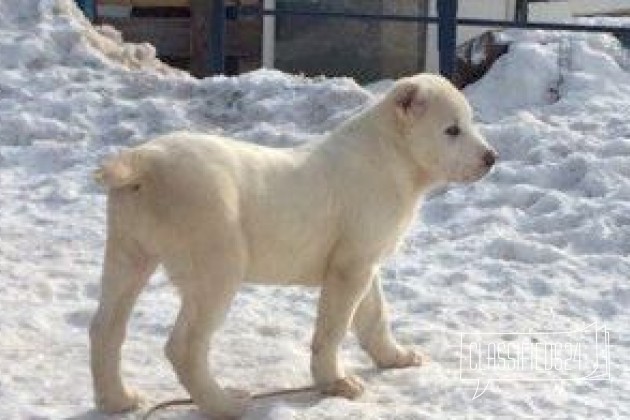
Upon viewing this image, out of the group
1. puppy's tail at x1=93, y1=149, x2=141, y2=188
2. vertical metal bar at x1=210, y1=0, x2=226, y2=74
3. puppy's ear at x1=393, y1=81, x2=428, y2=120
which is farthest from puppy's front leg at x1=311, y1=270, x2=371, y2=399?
vertical metal bar at x1=210, y1=0, x2=226, y2=74

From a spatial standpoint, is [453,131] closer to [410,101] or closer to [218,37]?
[410,101]

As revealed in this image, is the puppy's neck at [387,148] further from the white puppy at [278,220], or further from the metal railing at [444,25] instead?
the metal railing at [444,25]

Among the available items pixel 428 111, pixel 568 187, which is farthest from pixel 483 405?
pixel 568 187

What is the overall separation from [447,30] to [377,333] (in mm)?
5201

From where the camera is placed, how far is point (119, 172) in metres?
4.29

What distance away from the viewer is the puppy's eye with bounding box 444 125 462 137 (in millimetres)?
4953

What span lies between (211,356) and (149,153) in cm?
119

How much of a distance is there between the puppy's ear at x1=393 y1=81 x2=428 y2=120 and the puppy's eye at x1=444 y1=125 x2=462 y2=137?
119 mm

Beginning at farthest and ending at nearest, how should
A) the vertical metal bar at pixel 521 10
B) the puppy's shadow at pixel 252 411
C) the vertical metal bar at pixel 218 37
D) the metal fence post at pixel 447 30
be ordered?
1. the vertical metal bar at pixel 521 10
2. the vertical metal bar at pixel 218 37
3. the metal fence post at pixel 447 30
4. the puppy's shadow at pixel 252 411

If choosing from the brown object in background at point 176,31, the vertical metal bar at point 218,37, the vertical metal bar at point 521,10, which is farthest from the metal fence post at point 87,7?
the vertical metal bar at point 521,10

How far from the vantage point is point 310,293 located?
6211 millimetres

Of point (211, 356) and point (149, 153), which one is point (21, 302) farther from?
point (149, 153)

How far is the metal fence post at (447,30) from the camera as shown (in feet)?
32.8

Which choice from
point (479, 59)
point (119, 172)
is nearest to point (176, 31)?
point (479, 59)
